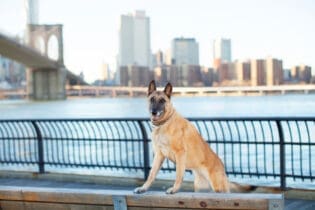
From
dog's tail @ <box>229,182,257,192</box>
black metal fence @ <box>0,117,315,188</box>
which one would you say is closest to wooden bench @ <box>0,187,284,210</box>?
dog's tail @ <box>229,182,257,192</box>

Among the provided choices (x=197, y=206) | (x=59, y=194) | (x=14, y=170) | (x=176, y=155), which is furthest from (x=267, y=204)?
(x=14, y=170)

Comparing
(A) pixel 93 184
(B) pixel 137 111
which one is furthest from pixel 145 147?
(B) pixel 137 111

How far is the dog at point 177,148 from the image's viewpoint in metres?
4.08

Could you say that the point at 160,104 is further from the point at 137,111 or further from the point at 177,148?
the point at 137,111

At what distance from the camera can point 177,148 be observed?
4.27 meters

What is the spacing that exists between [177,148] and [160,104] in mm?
429

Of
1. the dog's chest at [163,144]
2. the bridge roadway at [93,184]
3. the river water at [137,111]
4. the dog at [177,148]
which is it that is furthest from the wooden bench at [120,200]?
the river water at [137,111]

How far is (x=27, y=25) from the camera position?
11244 cm

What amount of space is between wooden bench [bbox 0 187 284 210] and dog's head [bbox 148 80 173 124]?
57 centimetres

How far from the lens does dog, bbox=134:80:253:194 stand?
408 cm

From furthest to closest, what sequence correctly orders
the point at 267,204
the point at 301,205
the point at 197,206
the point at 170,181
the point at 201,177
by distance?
the point at 170,181 < the point at 301,205 < the point at 201,177 < the point at 197,206 < the point at 267,204

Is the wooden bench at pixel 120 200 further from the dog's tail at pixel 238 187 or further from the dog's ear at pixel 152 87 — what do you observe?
the dog's tail at pixel 238 187

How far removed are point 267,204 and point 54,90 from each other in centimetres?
9950

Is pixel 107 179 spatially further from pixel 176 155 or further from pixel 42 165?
pixel 176 155
